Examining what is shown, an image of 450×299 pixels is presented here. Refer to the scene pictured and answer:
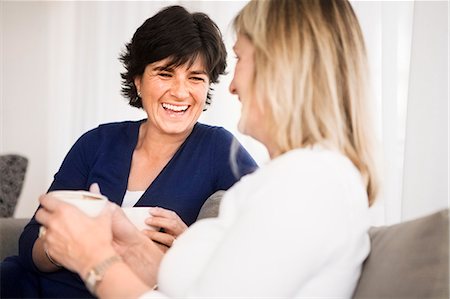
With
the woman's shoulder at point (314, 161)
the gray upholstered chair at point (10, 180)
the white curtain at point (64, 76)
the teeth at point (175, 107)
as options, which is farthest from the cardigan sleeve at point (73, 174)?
the white curtain at point (64, 76)

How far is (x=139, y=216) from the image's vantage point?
1.49 meters

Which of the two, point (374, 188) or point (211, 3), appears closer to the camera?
point (374, 188)

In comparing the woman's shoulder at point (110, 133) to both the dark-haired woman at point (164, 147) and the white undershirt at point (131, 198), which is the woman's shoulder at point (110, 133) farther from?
the white undershirt at point (131, 198)

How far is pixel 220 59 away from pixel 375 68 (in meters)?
1.14

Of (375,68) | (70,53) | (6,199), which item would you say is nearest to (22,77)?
(70,53)

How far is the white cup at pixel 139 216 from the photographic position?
1475 millimetres

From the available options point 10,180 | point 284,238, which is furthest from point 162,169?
point 10,180

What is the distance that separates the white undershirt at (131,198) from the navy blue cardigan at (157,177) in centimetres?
1

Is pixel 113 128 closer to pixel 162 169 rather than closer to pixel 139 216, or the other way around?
pixel 162 169

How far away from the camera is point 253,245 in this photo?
36.1 inches

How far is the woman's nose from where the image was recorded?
181 centimetres

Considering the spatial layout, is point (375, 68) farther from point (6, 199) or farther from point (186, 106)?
point (6, 199)

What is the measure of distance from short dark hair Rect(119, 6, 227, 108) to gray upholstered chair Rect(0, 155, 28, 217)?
128 centimetres

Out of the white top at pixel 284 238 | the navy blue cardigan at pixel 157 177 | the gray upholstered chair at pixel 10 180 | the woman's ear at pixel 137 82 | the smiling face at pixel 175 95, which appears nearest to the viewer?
the white top at pixel 284 238
